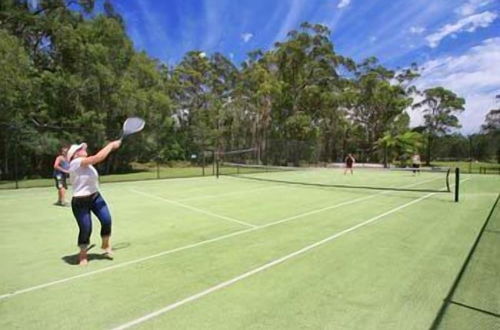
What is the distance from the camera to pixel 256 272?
4.92 metres

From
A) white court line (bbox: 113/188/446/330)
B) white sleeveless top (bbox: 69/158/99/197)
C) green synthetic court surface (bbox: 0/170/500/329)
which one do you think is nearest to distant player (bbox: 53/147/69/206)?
green synthetic court surface (bbox: 0/170/500/329)

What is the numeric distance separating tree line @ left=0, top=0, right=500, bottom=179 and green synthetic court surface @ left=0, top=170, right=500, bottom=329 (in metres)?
15.7

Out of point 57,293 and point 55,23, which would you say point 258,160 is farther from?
point 57,293

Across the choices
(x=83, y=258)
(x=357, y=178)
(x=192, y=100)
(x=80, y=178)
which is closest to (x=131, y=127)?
(x=80, y=178)

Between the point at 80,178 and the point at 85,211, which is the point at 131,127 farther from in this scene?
the point at 85,211

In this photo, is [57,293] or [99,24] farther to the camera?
[99,24]

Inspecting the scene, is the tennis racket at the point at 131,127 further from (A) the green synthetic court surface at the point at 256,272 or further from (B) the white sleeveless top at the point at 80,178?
(A) the green synthetic court surface at the point at 256,272

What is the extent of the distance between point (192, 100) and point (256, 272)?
142ft

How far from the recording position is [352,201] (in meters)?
11.5

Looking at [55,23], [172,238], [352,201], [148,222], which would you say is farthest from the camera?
[55,23]

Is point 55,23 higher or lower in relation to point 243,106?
→ higher

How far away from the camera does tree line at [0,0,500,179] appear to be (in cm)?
2386

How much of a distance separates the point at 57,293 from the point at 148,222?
14.1ft

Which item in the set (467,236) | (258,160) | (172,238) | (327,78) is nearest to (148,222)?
(172,238)
